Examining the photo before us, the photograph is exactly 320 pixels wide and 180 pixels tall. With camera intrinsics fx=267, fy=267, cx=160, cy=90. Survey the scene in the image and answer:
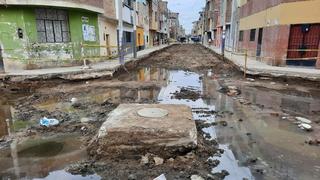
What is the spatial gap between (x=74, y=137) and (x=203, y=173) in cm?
321

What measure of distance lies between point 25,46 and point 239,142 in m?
12.8

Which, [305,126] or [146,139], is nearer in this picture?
[146,139]

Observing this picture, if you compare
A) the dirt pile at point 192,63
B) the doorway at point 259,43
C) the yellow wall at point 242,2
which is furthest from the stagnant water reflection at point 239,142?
the yellow wall at point 242,2

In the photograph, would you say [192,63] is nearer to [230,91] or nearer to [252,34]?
[252,34]

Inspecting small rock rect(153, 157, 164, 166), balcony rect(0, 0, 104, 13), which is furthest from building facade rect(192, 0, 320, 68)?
small rock rect(153, 157, 164, 166)

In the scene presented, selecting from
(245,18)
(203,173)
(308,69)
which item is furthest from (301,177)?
(245,18)

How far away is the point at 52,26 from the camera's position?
1507cm

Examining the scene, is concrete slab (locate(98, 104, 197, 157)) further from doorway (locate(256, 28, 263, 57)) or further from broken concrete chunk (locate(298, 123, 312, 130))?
doorway (locate(256, 28, 263, 57))

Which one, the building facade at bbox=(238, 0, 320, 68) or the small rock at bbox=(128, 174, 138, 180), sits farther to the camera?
the building facade at bbox=(238, 0, 320, 68)

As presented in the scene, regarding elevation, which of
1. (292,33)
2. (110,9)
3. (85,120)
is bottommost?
(85,120)

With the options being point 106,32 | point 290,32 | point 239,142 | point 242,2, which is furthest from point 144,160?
point 242,2

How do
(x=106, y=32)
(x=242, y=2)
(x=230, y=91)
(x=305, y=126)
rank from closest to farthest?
1. (x=305, y=126)
2. (x=230, y=91)
3. (x=106, y=32)
4. (x=242, y=2)

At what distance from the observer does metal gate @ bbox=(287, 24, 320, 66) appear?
14641 mm

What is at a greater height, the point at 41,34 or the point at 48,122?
the point at 41,34
